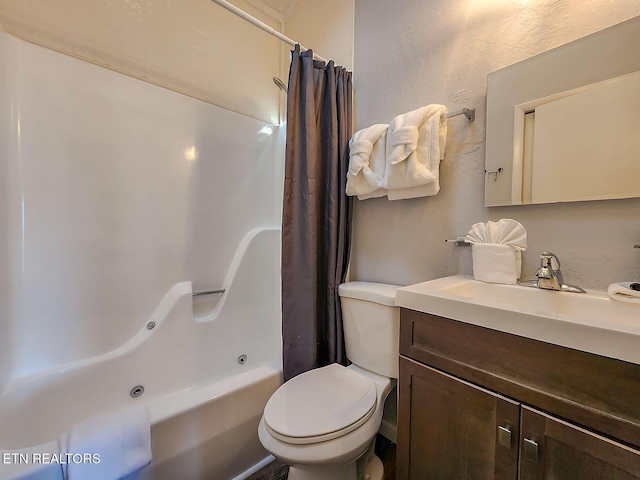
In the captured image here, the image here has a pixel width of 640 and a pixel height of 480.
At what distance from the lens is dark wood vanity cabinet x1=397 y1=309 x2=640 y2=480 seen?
52cm

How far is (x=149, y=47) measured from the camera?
1.47m

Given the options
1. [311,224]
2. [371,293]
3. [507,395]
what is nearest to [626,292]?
[507,395]

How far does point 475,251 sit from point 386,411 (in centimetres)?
97

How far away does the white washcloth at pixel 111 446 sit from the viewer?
28.5 inches

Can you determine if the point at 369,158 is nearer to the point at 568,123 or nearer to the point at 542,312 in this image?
the point at 568,123

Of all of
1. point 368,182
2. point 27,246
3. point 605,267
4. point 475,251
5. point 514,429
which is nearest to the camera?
point 514,429

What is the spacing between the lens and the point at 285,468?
118 cm

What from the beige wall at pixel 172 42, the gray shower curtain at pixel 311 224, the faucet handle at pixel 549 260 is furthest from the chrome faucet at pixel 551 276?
the beige wall at pixel 172 42

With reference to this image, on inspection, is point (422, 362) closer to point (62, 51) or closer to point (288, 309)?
point (288, 309)

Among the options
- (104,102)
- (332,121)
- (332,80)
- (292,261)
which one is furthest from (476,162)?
(104,102)

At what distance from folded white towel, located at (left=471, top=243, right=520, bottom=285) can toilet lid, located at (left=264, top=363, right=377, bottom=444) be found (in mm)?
616

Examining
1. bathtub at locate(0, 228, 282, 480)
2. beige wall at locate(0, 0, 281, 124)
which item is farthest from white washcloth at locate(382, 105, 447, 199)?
beige wall at locate(0, 0, 281, 124)

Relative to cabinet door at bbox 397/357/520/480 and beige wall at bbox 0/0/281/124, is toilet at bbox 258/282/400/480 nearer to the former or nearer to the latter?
cabinet door at bbox 397/357/520/480

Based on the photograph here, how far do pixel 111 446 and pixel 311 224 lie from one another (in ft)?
3.32
